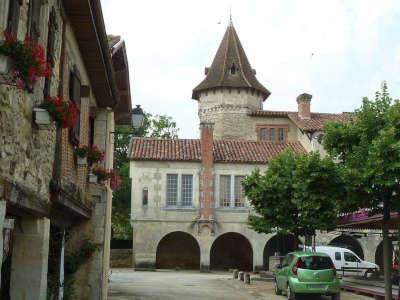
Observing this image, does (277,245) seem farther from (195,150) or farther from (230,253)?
(195,150)

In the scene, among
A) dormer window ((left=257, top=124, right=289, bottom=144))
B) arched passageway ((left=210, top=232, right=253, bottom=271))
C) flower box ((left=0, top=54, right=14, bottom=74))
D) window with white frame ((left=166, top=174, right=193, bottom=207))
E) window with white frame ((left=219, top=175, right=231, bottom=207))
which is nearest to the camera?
flower box ((left=0, top=54, right=14, bottom=74))

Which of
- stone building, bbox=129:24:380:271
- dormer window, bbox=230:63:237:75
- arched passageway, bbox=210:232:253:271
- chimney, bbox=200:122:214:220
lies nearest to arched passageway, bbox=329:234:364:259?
stone building, bbox=129:24:380:271

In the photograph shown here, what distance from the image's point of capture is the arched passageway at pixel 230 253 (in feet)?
128

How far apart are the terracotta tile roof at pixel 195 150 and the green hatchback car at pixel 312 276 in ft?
60.7

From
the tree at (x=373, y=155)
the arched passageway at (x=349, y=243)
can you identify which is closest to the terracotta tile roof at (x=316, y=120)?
the arched passageway at (x=349, y=243)

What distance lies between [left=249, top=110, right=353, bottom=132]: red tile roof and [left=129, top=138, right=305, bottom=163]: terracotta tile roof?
1906mm

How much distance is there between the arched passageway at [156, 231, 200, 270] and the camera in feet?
125

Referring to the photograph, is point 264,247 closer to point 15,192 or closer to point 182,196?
point 182,196

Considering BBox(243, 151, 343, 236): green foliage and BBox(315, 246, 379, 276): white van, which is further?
BBox(315, 246, 379, 276): white van

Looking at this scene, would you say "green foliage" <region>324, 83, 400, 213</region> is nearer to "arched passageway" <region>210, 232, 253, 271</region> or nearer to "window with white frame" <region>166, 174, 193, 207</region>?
"window with white frame" <region>166, 174, 193, 207</region>

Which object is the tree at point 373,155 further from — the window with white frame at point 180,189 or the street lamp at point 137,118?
the window with white frame at point 180,189

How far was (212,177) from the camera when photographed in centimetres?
3675

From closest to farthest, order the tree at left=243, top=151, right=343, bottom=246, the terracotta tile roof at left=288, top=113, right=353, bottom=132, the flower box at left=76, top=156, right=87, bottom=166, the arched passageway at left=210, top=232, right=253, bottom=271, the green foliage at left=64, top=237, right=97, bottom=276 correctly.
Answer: the flower box at left=76, top=156, right=87, bottom=166, the green foliage at left=64, top=237, right=97, bottom=276, the tree at left=243, top=151, right=343, bottom=246, the arched passageway at left=210, top=232, right=253, bottom=271, the terracotta tile roof at left=288, top=113, right=353, bottom=132

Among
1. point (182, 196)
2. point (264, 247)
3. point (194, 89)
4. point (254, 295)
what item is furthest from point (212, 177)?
point (254, 295)
